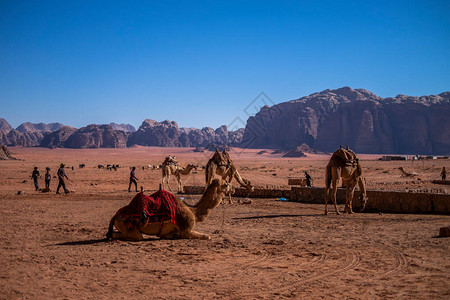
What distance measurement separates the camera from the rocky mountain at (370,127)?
13262 cm

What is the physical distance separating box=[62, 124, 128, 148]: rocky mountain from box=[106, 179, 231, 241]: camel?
6655 inches

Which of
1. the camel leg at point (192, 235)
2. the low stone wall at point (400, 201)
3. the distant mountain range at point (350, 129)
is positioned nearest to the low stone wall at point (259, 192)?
the low stone wall at point (400, 201)

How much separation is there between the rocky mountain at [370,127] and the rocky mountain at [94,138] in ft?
205

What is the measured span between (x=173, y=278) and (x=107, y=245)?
2.98 m

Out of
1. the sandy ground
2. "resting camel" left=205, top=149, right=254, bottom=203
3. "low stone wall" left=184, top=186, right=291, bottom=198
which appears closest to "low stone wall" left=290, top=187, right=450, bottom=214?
the sandy ground

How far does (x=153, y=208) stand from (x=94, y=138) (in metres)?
175

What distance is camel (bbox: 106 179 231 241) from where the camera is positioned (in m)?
9.17

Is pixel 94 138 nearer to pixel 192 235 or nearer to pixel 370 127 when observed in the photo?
pixel 370 127

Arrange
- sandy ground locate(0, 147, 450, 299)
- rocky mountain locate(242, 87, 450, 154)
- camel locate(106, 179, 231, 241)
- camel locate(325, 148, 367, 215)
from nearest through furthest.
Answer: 1. sandy ground locate(0, 147, 450, 299)
2. camel locate(106, 179, 231, 241)
3. camel locate(325, 148, 367, 215)
4. rocky mountain locate(242, 87, 450, 154)

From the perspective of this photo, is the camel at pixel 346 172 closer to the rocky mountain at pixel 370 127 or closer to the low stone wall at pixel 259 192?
the low stone wall at pixel 259 192

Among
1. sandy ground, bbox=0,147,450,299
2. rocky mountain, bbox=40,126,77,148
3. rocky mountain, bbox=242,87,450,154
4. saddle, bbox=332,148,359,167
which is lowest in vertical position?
sandy ground, bbox=0,147,450,299

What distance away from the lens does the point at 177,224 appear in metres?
9.46

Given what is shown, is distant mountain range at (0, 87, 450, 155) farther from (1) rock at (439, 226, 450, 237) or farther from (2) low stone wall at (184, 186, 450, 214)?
(1) rock at (439, 226, 450, 237)

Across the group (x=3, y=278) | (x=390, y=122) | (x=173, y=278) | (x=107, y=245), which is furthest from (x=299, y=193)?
(x=390, y=122)
